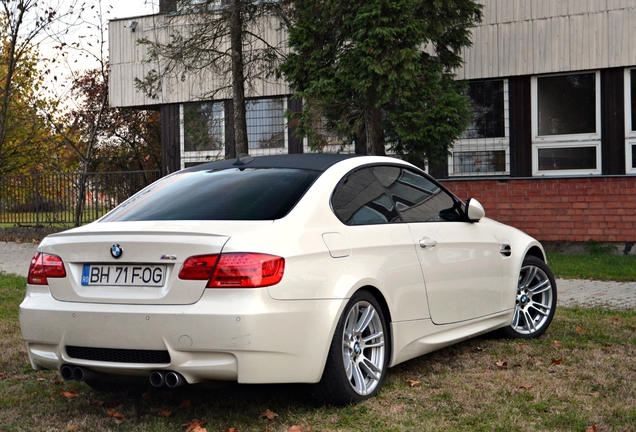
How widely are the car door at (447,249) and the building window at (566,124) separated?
1033cm

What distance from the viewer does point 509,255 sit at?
691 cm

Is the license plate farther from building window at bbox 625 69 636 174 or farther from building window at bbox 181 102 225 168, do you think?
building window at bbox 181 102 225 168

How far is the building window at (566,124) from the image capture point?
53.6 ft

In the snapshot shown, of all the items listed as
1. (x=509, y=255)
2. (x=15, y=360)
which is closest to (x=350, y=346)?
(x=509, y=255)

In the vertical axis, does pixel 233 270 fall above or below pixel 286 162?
below

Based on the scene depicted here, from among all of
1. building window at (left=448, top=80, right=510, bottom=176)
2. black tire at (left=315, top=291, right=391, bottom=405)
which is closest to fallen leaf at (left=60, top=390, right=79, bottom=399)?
black tire at (left=315, top=291, right=391, bottom=405)

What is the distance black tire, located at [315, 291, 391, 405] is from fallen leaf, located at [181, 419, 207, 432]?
673mm

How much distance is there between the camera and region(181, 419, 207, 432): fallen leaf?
15.2 ft

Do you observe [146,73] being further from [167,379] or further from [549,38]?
[167,379]

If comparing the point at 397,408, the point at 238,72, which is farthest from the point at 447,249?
the point at 238,72

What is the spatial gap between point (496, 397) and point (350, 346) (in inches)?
37.6

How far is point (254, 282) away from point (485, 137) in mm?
13575

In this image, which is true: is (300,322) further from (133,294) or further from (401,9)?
(401,9)

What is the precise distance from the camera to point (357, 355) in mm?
5156
